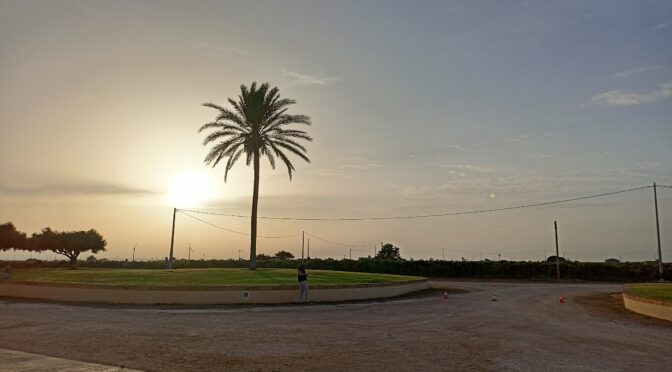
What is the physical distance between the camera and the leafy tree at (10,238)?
6888 cm

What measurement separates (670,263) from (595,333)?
158 ft

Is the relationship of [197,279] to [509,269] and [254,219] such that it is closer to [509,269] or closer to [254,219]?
[254,219]

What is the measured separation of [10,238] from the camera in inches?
2729

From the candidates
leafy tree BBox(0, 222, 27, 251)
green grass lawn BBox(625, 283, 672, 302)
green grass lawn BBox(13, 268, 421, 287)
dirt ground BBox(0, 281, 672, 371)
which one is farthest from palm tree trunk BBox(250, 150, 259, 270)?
leafy tree BBox(0, 222, 27, 251)

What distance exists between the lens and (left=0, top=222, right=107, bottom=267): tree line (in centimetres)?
6750

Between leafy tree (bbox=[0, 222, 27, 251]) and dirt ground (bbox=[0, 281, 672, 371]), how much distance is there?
57.3 metres

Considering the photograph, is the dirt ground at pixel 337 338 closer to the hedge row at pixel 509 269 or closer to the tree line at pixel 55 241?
the hedge row at pixel 509 269

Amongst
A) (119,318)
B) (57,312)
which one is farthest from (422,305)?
(57,312)

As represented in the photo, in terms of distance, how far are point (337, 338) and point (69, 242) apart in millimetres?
64058

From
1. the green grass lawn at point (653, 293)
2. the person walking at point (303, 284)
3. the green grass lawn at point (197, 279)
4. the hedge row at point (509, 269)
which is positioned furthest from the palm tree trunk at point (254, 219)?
the hedge row at point (509, 269)

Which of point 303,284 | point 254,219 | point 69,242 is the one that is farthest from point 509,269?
point 69,242

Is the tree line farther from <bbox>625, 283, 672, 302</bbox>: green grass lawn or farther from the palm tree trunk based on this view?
<bbox>625, 283, 672, 302</bbox>: green grass lawn

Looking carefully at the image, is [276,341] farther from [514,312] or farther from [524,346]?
[514,312]

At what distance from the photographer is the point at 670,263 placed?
54.2 meters
